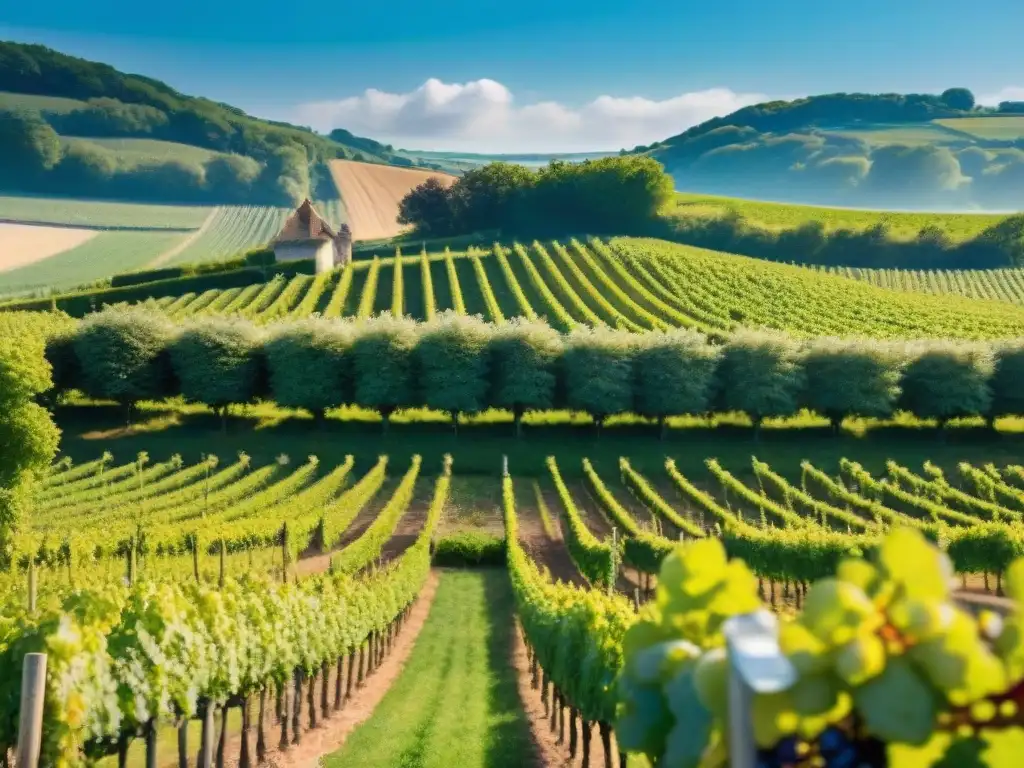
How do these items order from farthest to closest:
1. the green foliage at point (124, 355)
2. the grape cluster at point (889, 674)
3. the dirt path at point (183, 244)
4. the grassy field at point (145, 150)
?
1. the grassy field at point (145, 150)
2. the dirt path at point (183, 244)
3. the green foliage at point (124, 355)
4. the grape cluster at point (889, 674)

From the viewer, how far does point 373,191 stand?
140 meters

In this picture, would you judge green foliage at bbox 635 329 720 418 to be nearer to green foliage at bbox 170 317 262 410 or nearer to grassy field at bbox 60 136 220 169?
green foliage at bbox 170 317 262 410

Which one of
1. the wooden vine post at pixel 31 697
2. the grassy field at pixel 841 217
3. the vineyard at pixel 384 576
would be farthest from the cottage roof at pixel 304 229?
the wooden vine post at pixel 31 697

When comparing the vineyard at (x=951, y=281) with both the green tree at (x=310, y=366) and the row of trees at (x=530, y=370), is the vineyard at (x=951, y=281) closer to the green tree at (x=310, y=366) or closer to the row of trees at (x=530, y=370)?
the row of trees at (x=530, y=370)

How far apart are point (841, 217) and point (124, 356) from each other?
290 feet

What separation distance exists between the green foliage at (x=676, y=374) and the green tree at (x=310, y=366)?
16176 millimetres

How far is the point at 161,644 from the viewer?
10492 mm

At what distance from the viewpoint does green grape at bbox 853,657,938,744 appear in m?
2.29

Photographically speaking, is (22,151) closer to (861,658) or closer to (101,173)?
(101,173)

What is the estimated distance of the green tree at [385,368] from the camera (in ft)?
156

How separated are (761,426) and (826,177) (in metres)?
158

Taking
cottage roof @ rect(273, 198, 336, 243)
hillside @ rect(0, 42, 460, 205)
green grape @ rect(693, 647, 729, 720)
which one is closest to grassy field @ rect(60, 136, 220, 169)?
hillside @ rect(0, 42, 460, 205)

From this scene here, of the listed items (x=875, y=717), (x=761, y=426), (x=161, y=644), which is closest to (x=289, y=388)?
(x=761, y=426)

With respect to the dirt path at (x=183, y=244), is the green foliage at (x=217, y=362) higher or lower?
lower
